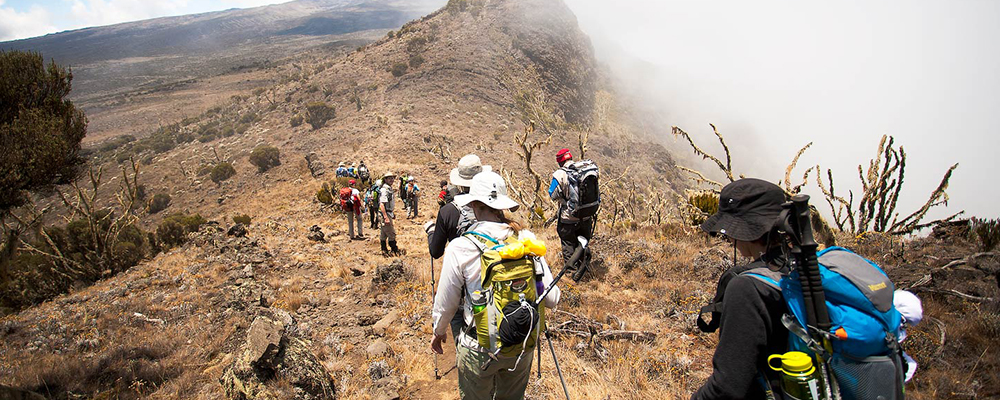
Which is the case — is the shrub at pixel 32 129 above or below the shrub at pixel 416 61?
below

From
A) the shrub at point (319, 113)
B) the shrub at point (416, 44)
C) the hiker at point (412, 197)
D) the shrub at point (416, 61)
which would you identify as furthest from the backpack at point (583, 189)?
the shrub at point (416, 44)

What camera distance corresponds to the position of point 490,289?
2297 mm

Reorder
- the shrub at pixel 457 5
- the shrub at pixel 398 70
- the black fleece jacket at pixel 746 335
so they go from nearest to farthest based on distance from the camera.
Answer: the black fleece jacket at pixel 746 335 → the shrub at pixel 398 70 → the shrub at pixel 457 5

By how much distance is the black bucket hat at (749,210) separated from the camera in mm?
1712

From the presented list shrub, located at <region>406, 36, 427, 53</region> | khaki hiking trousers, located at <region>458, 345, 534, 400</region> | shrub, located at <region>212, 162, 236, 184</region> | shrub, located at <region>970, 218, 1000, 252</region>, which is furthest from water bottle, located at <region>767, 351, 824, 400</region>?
shrub, located at <region>406, 36, 427, 53</region>

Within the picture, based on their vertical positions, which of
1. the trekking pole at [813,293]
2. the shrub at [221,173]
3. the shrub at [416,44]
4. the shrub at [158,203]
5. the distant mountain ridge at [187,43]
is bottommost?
the shrub at [158,203]

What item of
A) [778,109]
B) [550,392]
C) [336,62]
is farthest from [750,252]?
[778,109]

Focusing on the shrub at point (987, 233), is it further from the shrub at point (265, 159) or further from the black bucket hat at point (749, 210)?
the shrub at point (265, 159)

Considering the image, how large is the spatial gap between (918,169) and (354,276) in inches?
4944

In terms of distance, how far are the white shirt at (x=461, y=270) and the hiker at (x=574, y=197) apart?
2.90 meters

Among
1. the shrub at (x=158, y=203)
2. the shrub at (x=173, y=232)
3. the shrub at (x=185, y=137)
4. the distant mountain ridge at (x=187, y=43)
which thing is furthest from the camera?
the distant mountain ridge at (x=187, y=43)

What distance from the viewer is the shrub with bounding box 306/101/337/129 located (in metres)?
31.8

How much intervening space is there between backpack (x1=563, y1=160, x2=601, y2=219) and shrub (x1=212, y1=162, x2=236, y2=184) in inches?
1131

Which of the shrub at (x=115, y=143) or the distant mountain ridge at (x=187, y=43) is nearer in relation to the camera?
the shrub at (x=115, y=143)
